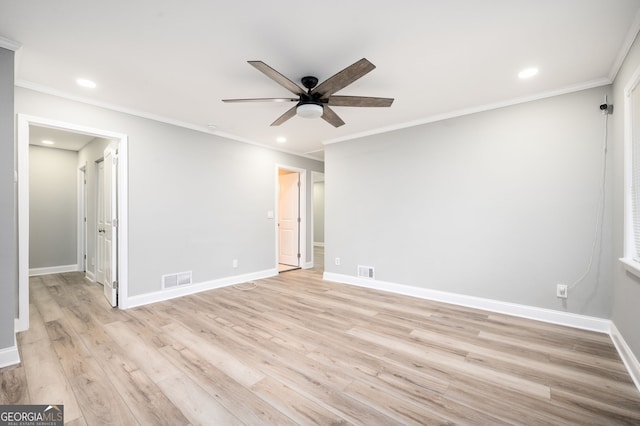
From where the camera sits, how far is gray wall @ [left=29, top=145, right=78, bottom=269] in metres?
5.26

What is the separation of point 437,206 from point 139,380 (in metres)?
3.74

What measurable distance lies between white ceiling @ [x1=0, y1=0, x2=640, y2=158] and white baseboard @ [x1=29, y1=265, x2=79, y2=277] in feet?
13.9

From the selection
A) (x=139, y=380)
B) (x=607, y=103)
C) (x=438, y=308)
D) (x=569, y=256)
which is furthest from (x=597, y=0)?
→ (x=139, y=380)

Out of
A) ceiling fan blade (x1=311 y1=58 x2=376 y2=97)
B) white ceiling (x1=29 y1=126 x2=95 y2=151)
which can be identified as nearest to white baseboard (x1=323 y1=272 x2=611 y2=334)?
ceiling fan blade (x1=311 y1=58 x2=376 y2=97)

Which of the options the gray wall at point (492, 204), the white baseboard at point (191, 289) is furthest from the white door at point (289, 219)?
the gray wall at point (492, 204)

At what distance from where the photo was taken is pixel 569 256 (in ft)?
9.53

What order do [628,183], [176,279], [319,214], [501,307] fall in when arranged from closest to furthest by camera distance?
1. [628,183]
2. [501,307]
3. [176,279]
4. [319,214]

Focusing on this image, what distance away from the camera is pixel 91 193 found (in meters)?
5.05

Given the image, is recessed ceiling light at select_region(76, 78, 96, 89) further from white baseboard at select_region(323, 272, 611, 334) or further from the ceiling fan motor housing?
white baseboard at select_region(323, 272, 611, 334)

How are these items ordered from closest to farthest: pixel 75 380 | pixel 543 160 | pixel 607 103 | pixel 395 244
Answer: pixel 75 380
pixel 607 103
pixel 543 160
pixel 395 244

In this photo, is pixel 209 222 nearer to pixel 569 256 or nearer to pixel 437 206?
pixel 437 206

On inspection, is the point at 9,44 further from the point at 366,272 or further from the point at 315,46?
the point at 366,272

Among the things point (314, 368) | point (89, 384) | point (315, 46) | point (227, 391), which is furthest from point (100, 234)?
point (315, 46)

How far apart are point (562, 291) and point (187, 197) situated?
16.2 feet
